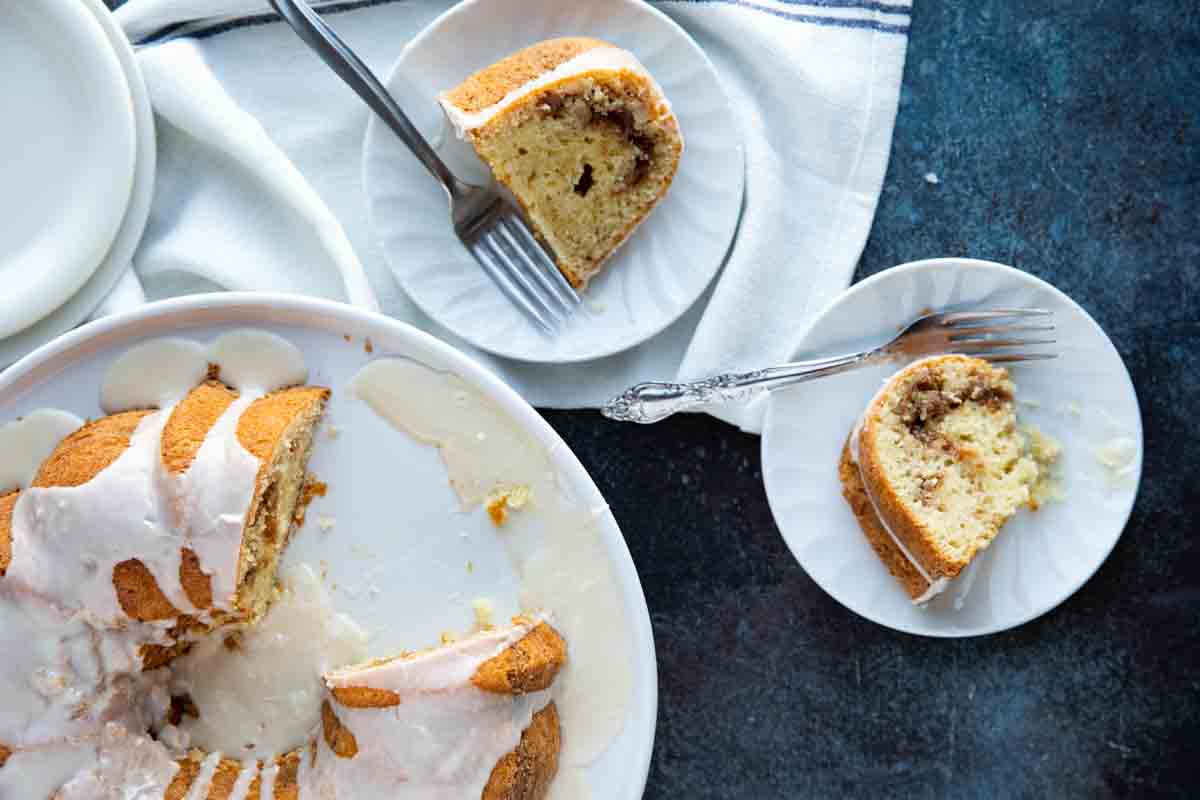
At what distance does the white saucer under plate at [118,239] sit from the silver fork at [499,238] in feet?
1.26

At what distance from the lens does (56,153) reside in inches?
97.2

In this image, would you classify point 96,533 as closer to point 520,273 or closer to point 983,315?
point 520,273

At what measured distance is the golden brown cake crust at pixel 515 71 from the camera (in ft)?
7.78

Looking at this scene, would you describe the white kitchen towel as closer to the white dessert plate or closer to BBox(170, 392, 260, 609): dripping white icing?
the white dessert plate

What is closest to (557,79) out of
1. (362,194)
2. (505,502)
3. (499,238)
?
(499,238)

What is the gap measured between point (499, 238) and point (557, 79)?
37 centimetres

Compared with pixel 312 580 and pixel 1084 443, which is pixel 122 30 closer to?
pixel 312 580

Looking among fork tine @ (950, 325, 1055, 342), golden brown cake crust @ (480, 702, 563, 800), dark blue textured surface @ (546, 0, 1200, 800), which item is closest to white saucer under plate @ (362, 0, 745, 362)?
dark blue textured surface @ (546, 0, 1200, 800)

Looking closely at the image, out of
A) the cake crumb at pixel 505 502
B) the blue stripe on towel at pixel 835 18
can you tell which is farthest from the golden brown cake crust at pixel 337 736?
the blue stripe on towel at pixel 835 18

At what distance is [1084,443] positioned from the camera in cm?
246

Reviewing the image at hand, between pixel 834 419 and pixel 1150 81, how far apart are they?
1.08 m

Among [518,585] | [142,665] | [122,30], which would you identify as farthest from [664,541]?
[122,30]

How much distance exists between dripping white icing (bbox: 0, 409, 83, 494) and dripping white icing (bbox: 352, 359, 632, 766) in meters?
0.58

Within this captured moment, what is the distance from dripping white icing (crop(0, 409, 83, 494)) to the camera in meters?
2.24
